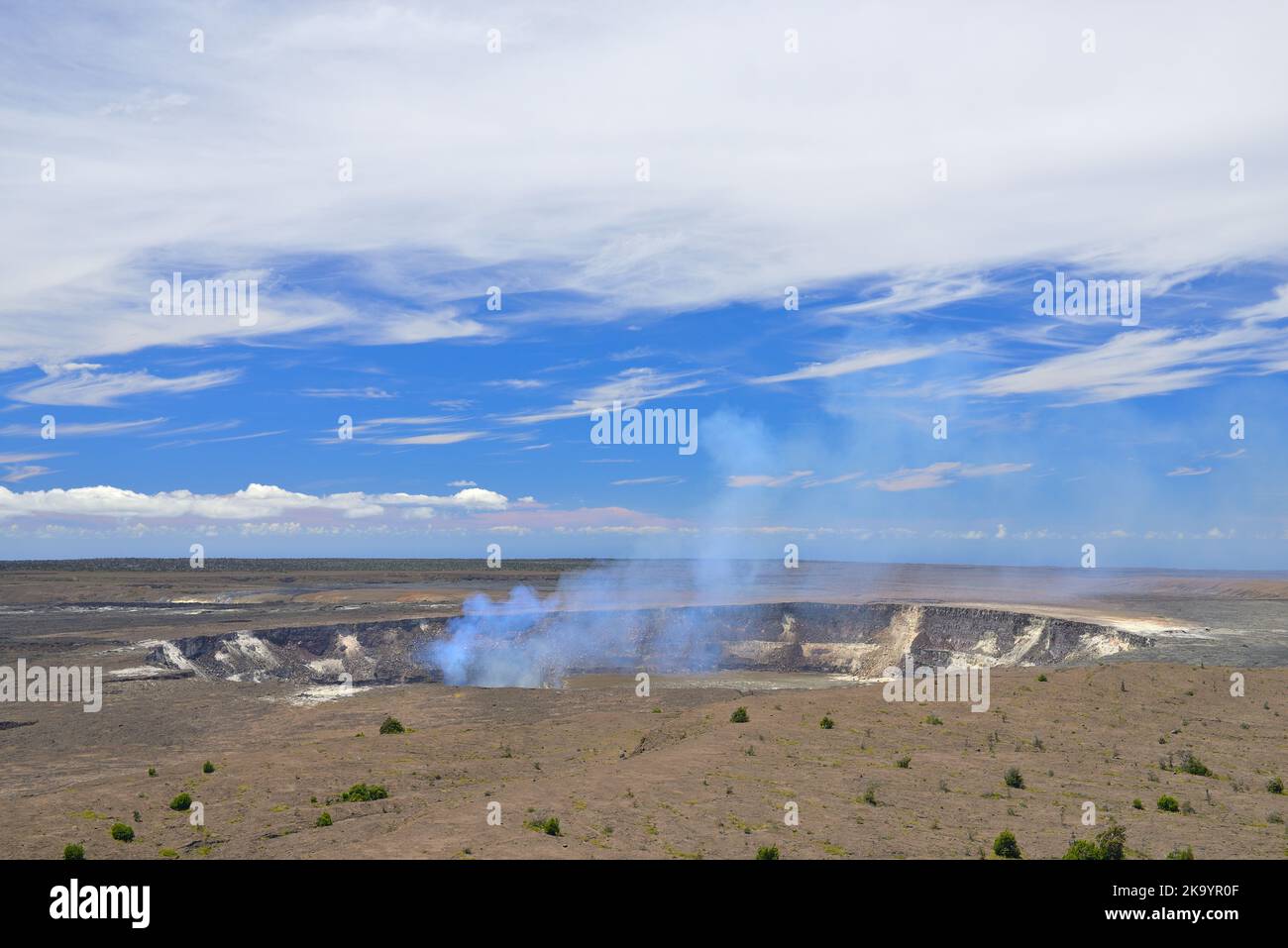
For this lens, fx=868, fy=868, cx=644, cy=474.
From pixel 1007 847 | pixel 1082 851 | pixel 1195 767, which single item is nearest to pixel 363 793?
pixel 1007 847

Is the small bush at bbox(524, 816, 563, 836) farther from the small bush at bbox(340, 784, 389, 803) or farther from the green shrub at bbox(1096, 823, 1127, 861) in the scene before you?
the green shrub at bbox(1096, 823, 1127, 861)

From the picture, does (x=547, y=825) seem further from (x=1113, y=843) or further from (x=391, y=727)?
(x=391, y=727)

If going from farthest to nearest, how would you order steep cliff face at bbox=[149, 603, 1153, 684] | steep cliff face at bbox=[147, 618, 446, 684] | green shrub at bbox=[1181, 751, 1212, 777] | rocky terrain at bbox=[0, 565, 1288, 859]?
steep cliff face at bbox=[149, 603, 1153, 684], steep cliff face at bbox=[147, 618, 446, 684], green shrub at bbox=[1181, 751, 1212, 777], rocky terrain at bbox=[0, 565, 1288, 859]

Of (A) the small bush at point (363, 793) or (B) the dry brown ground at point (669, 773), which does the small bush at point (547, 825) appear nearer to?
(B) the dry brown ground at point (669, 773)

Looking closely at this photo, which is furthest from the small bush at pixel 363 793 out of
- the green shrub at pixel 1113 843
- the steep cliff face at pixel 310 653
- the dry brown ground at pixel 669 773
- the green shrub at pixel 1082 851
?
the steep cliff face at pixel 310 653

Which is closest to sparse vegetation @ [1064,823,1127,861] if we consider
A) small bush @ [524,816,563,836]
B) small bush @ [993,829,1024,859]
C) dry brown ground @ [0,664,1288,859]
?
dry brown ground @ [0,664,1288,859]

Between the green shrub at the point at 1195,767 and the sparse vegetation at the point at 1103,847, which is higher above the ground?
the sparse vegetation at the point at 1103,847
